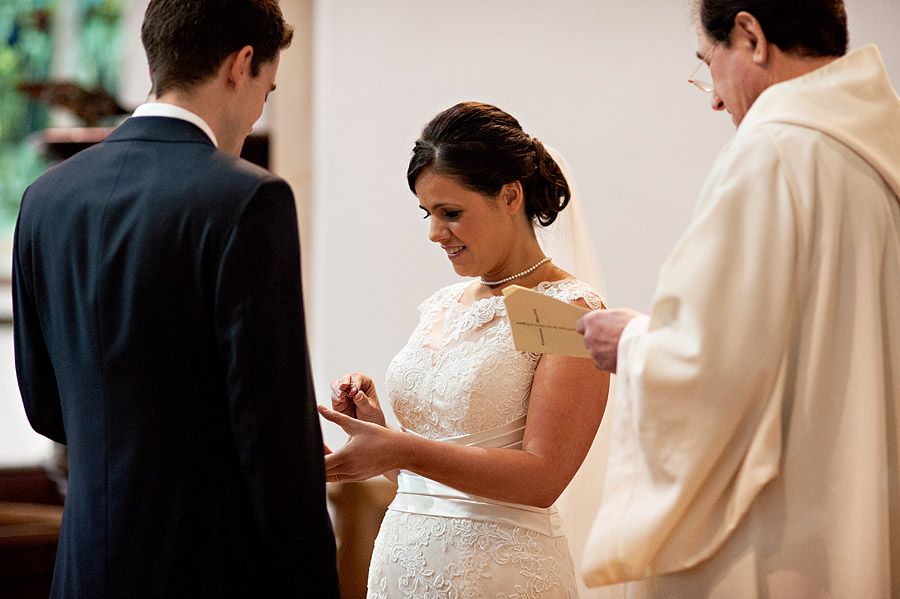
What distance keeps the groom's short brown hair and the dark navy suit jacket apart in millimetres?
186

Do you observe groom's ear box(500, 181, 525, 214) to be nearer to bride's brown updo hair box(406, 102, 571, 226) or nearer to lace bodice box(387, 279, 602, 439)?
bride's brown updo hair box(406, 102, 571, 226)

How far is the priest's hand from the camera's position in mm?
1735

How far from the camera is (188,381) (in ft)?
5.02

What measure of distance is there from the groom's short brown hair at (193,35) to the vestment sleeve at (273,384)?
Result: 326 millimetres

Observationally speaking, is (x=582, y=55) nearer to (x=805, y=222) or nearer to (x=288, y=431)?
(x=805, y=222)

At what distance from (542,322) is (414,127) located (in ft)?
10.5

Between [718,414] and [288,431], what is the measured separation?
763 mm

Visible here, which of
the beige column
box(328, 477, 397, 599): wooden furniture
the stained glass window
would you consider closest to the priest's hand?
box(328, 477, 397, 599): wooden furniture

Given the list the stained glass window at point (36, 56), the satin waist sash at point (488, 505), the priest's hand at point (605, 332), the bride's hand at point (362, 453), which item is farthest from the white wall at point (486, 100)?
the priest's hand at point (605, 332)

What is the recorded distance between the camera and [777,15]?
1.67m

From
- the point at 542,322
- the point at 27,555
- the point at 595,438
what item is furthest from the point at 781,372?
the point at 27,555

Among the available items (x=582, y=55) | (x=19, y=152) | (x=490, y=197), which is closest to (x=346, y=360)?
(x=582, y=55)

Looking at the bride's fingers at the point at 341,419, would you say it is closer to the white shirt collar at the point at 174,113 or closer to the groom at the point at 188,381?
the groom at the point at 188,381

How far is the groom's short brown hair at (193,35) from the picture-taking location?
5.39 feet
